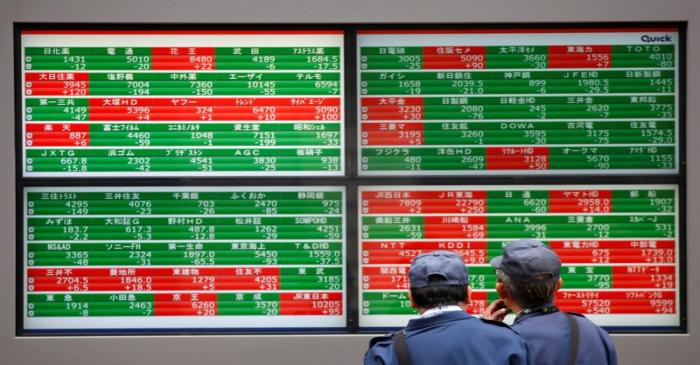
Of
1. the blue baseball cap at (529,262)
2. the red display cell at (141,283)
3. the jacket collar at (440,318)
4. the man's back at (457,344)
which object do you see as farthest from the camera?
the red display cell at (141,283)

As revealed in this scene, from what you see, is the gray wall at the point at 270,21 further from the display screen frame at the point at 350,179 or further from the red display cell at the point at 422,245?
the red display cell at the point at 422,245

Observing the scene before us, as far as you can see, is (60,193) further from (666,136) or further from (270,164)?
(666,136)

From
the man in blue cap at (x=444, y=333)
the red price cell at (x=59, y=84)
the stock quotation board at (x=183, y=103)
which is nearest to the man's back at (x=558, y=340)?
the man in blue cap at (x=444, y=333)

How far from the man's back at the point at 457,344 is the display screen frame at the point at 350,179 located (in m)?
1.89

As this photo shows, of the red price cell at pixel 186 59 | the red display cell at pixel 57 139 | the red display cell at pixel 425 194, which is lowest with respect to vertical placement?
the red display cell at pixel 425 194

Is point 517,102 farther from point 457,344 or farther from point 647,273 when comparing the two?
point 457,344

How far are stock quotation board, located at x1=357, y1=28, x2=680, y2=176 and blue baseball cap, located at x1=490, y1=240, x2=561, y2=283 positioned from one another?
5.64ft

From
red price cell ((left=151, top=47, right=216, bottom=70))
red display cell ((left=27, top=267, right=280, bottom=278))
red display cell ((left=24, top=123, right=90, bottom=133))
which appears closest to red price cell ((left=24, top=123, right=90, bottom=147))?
red display cell ((left=24, top=123, right=90, bottom=133))

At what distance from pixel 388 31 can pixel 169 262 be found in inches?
72.0

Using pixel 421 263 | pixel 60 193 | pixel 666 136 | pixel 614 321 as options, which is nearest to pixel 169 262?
pixel 60 193

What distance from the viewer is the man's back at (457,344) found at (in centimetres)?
247

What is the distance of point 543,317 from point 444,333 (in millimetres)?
426

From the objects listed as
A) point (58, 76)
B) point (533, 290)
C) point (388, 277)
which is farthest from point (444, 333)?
point (58, 76)

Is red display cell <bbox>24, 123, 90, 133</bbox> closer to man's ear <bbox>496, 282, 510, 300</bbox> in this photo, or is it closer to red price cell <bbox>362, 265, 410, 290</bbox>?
red price cell <bbox>362, 265, 410, 290</bbox>
